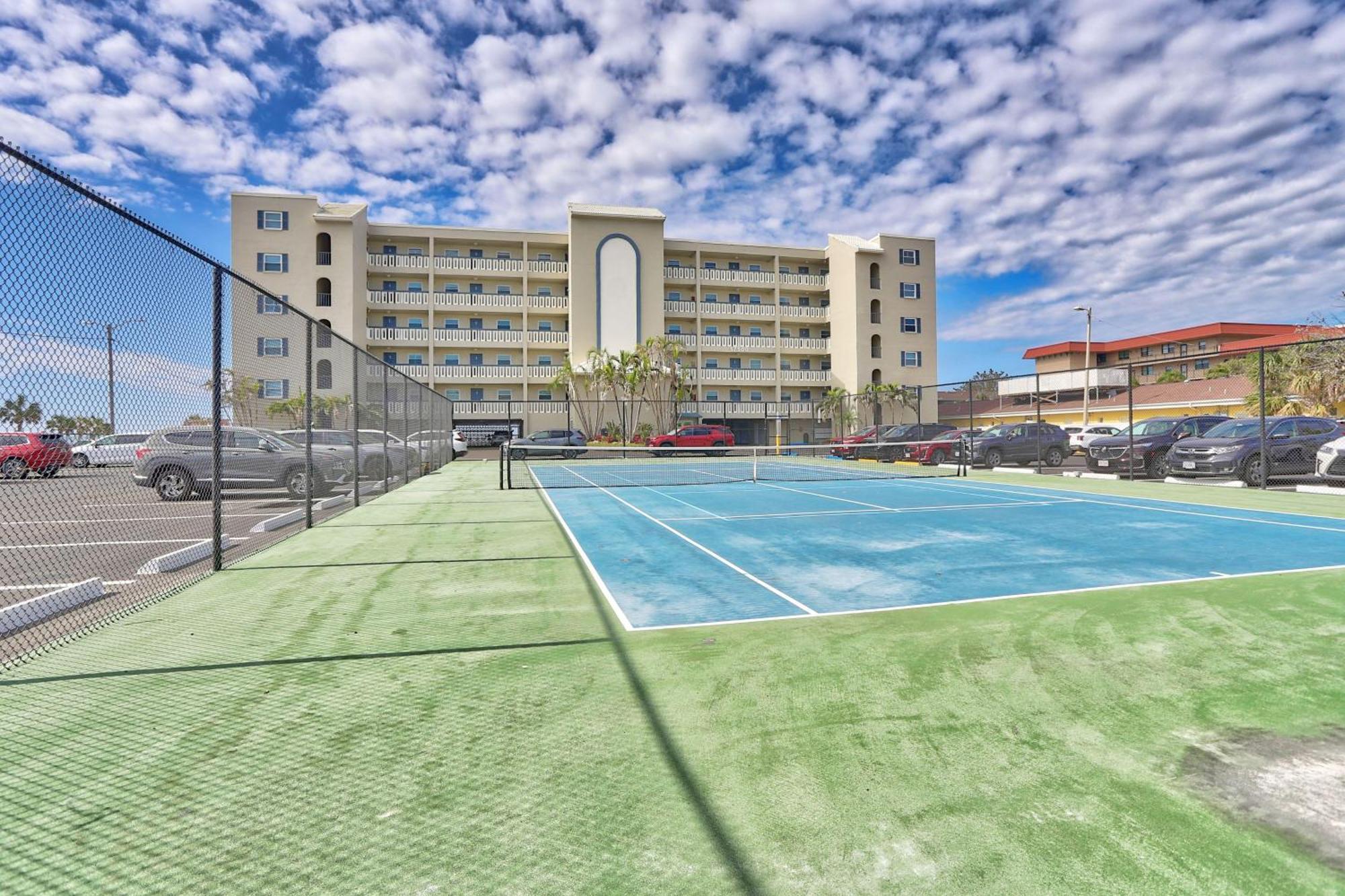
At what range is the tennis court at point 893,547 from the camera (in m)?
6.05

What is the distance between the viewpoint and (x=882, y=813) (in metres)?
2.61

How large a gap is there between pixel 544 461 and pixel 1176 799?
32753 millimetres

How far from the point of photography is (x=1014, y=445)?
24.9 metres

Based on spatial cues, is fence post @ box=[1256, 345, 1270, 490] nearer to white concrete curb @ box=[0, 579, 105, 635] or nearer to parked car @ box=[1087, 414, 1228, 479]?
parked car @ box=[1087, 414, 1228, 479]

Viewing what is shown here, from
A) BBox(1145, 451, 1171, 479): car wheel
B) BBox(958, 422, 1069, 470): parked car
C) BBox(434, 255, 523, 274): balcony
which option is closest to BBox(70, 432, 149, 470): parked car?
BBox(1145, 451, 1171, 479): car wheel

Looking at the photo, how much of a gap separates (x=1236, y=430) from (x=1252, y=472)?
4.98 ft

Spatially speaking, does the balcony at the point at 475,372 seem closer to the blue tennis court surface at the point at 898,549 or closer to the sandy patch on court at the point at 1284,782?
the blue tennis court surface at the point at 898,549

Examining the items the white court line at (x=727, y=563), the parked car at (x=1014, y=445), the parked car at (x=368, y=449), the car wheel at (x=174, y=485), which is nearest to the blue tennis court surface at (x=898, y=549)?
the white court line at (x=727, y=563)

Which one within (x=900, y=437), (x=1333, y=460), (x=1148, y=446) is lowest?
(x=1333, y=460)

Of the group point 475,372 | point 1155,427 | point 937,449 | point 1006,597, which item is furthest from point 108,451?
point 475,372

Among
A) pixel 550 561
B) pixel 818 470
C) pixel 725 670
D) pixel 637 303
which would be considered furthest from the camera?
pixel 637 303

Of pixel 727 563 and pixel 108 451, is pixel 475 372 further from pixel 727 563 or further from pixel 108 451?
pixel 108 451

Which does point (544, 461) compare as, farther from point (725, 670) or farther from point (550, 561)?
point (725, 670)

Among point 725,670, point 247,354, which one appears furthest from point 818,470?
point 725,670
